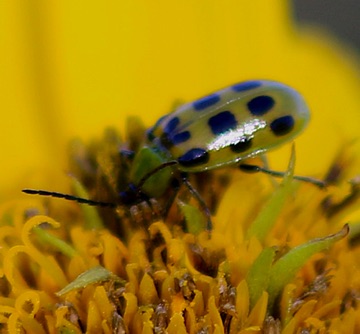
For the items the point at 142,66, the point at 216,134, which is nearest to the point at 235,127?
the point at 216,134

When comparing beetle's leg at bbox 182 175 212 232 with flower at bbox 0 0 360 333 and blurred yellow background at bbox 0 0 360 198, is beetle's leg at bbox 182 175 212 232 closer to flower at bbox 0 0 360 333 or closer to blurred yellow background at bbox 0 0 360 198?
flower at bbox 0 0 360 333

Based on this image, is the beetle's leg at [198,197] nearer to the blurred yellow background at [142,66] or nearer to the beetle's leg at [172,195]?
the beetle's leg at [172,195]

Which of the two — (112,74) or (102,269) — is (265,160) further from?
(112,74)

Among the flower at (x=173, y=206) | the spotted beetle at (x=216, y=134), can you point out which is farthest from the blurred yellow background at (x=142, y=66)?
the spotted beetle at (x=216, y=134)

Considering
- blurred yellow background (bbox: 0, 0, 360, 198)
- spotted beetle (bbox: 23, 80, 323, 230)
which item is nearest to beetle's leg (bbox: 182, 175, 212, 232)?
spotted beetle (bbox: 23, 80, 323, 230)

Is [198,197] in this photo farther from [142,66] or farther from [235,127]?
[142,66]

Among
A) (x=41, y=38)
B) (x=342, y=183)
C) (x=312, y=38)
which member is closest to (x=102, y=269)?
(x=342, y=183)

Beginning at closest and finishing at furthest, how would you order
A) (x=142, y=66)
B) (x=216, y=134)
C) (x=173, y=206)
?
(x=216, y=134) → (x=173, y=206) → (x=142, y=66)

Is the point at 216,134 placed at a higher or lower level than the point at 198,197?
higher

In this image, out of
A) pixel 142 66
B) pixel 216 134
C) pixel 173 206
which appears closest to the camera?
pixel 216 134
